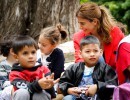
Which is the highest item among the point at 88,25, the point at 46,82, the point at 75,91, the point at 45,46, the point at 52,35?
the point at 88,25

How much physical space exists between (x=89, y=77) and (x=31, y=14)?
3.48 metres

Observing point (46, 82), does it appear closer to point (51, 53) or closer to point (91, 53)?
point (91, 53)

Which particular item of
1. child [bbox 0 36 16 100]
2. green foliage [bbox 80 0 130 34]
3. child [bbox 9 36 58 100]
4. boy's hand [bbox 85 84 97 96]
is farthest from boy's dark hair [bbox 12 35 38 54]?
green foliage [bbox 80 0 130 34]

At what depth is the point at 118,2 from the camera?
13.6 m

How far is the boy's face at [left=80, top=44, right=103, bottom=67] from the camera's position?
15.4 feet

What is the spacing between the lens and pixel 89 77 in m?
4.73

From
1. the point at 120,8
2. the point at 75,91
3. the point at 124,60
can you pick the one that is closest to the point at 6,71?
the point at 75,91

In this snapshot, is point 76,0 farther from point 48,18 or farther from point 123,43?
point 123,43

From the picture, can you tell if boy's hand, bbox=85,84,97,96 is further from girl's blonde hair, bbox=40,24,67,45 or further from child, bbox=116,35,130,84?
girl's blonde hair, bbox=40,24,67,45

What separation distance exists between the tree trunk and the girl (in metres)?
2.79

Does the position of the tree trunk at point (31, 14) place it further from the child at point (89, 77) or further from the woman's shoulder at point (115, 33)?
the child at point (89, 77)

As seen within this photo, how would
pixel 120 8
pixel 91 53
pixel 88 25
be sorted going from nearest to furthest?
pixel 91 53 < pixel 88 25 < pixel 120 8

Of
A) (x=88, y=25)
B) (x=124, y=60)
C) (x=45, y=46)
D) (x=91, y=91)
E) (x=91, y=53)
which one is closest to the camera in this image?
(x=124, y=60)

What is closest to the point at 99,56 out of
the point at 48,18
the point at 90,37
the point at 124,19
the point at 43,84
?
the point at 90,37
